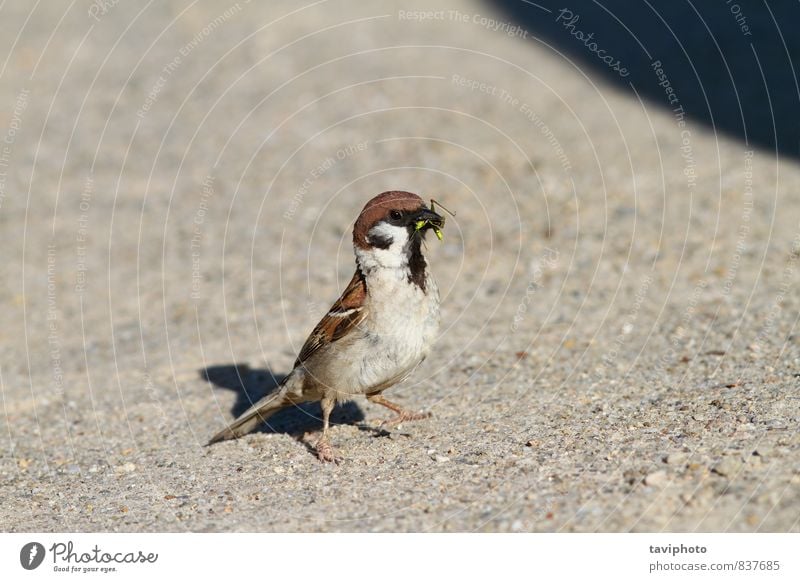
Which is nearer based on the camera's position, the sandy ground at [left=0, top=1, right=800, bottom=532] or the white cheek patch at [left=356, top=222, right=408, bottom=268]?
the sandy ground at [left=0, top=1, right=800, bottom=532]

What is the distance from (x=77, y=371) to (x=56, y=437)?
1.83m

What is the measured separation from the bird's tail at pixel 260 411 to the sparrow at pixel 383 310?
0.46 meters

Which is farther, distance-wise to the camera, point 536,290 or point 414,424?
point 536,290

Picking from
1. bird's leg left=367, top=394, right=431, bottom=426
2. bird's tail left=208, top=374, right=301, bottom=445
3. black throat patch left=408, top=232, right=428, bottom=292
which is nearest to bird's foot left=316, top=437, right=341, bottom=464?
bird's tail left=208, top=374, right=301, bottom=445

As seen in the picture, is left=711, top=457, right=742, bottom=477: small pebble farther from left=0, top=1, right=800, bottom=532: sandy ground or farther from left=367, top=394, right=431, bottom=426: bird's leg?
left=367, top=394, right=431, bottom=426: bird's leg

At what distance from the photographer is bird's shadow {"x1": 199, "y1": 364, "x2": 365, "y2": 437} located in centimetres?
910

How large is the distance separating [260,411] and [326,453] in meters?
0.93

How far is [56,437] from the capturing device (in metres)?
9.54

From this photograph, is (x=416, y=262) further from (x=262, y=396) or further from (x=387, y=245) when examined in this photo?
(x=262, y=396)

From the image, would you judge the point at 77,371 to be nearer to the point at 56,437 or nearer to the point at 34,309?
the point at 56,437

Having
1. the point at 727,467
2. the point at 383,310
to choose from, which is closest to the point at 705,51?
the point at 383,310

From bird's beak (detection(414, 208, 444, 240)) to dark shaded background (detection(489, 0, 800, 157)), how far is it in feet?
30.1

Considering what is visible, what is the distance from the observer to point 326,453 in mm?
7914

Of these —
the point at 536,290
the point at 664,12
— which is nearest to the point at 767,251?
the point at 536,290
